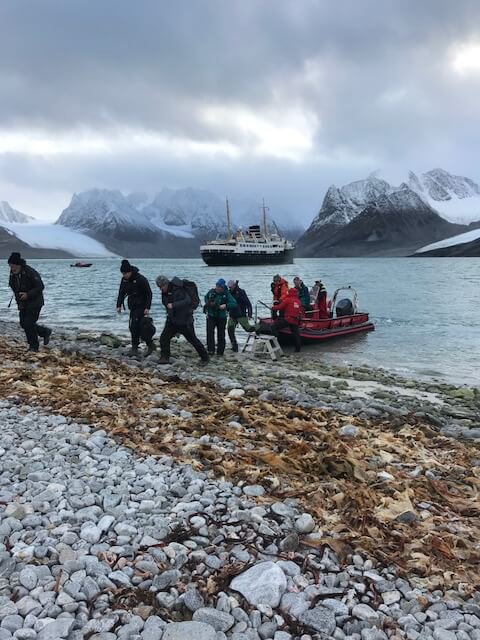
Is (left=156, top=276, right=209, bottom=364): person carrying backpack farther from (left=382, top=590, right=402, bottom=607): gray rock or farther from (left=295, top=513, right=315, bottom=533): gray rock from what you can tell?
(left=382, top=590, right=402, bottom=607): gray rock

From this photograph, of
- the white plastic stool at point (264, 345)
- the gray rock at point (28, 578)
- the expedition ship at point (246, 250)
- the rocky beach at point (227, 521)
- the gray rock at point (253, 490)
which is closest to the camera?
the rocky beach at point (227, 521)

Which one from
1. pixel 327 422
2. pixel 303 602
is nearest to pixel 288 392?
pixel 327 422

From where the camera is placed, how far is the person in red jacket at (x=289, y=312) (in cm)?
1609

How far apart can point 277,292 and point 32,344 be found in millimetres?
7732

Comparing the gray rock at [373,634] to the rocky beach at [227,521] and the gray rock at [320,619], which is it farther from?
the gray rock at [320,619]

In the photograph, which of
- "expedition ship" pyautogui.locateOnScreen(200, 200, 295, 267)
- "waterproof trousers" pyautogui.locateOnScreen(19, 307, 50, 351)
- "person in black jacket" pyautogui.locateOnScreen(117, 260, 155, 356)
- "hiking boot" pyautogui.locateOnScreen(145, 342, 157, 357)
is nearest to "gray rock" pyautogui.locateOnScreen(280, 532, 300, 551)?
"person in black jacket" pyautogui.locateOnScreen(117, 260, 155, 356)

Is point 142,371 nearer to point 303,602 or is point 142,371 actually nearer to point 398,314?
point 303,602

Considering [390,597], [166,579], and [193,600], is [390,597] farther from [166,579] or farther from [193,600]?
[166,579]

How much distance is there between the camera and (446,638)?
3.08 metres

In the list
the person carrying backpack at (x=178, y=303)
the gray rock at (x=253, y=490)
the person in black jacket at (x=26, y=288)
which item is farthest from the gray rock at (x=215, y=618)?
the person in black jacket at (x=26, y=288)

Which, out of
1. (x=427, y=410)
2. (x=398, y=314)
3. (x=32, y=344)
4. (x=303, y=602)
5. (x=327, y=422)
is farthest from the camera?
(x=398, y=314)

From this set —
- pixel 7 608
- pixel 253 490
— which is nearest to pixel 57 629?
pixel 7 608

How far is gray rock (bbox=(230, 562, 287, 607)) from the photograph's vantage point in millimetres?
3334

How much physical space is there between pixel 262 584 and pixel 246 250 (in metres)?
135
